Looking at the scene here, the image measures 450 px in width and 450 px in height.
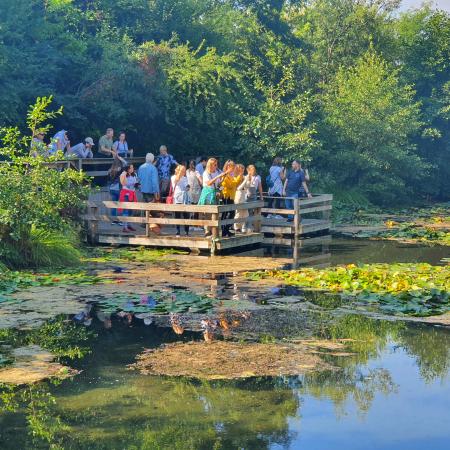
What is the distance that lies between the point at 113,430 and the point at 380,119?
3158 centimetres

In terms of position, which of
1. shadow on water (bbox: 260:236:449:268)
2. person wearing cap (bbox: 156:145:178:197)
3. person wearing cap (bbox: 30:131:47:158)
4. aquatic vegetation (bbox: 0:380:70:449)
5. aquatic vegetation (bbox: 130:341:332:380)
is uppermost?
person wearing cap (bbox: 30:131:47:158)

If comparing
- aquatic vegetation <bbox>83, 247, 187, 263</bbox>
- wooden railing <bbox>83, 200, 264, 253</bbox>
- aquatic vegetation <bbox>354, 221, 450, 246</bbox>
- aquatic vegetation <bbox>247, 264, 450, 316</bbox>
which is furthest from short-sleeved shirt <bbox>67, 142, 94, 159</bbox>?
aquatic vegetation <bbox>247, 264, 450, 316</bbox>

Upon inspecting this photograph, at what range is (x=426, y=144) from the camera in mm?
46906

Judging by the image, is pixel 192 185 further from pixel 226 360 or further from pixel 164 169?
pixel 226 360

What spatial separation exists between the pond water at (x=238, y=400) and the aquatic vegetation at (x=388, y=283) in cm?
182

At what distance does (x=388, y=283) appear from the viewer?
17.6 meters

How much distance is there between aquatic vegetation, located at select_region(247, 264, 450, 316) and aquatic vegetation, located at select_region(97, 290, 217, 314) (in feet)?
8.18

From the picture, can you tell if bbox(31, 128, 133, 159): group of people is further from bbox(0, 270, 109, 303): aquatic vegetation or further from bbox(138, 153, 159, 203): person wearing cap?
bbox(0, 270, 109, 303): aquatic vegetation

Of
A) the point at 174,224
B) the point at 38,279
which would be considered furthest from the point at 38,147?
the point at 38,279

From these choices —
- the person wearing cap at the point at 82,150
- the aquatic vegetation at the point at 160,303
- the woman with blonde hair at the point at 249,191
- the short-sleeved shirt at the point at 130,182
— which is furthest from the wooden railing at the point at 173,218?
the aquatic vegetation at the point at 160,303

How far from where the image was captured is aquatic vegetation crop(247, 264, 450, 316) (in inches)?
637

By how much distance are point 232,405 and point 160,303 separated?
221 inches

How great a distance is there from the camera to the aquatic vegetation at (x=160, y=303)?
51.0 feet

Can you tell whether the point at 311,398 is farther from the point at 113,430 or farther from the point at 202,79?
the point at 202,79
